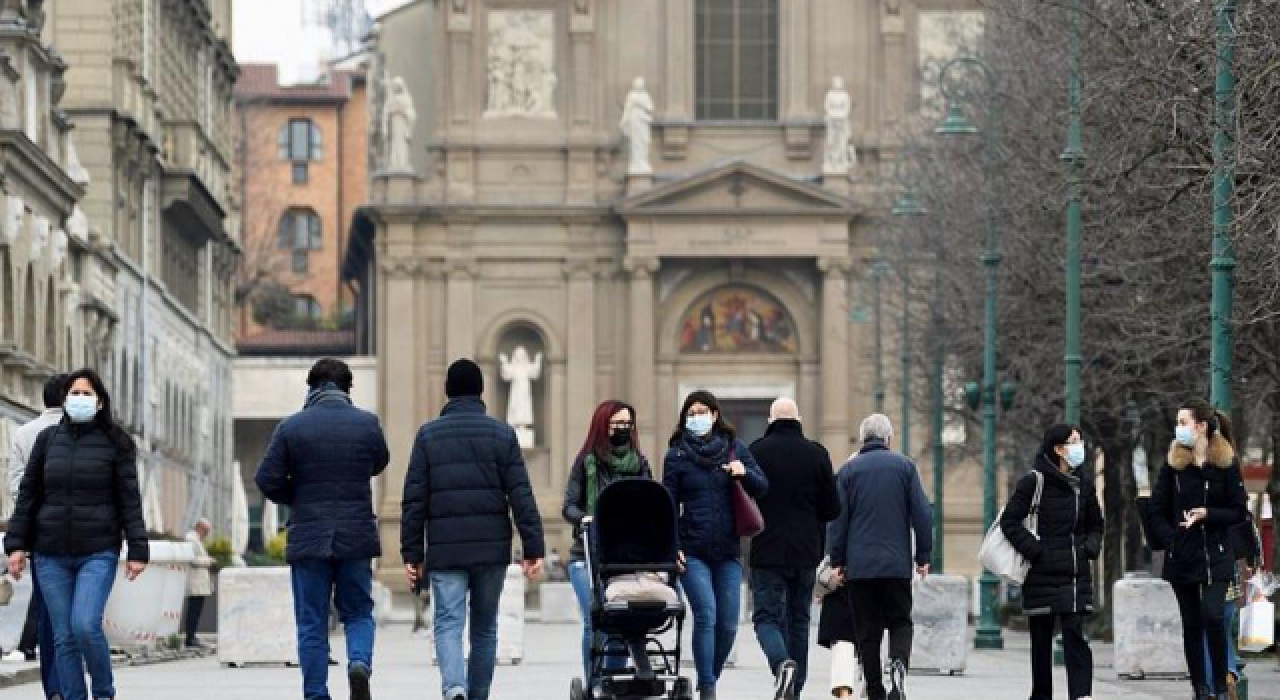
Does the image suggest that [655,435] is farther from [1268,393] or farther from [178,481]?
[1268,393]

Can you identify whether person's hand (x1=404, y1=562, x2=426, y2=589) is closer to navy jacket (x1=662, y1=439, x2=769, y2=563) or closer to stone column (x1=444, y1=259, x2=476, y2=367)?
navy jacket (x1=662, y1=439, x2=769, y2=563)

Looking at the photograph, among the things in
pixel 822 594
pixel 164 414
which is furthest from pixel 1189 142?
pixel 164 414

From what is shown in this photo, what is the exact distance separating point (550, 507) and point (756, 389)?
610cm

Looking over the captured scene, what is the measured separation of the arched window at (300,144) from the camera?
137 metres

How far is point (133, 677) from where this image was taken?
32094 millimetres

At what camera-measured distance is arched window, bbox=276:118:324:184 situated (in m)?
137

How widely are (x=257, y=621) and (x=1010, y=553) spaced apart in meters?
13.8

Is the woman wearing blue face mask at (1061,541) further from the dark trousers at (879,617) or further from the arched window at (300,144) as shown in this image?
the arched window at (300,144)

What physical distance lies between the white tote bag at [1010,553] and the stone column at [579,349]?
64152 mm

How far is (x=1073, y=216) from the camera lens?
1457 inches

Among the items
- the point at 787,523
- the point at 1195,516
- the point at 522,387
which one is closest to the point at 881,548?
the point at 787,523

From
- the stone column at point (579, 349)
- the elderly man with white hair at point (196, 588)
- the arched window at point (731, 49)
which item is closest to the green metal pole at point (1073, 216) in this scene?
the elderly man with white hair at point (196, 588)

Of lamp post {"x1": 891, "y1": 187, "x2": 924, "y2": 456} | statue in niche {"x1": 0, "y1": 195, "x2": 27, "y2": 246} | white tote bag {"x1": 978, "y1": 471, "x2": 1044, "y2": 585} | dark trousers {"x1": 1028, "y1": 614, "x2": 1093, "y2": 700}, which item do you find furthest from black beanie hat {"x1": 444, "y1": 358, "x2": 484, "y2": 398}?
lamp post {"x1": 891, "y1": 187, "x2": 924, "y2": 456}

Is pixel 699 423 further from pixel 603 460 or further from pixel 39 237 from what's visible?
pixel 39 237
